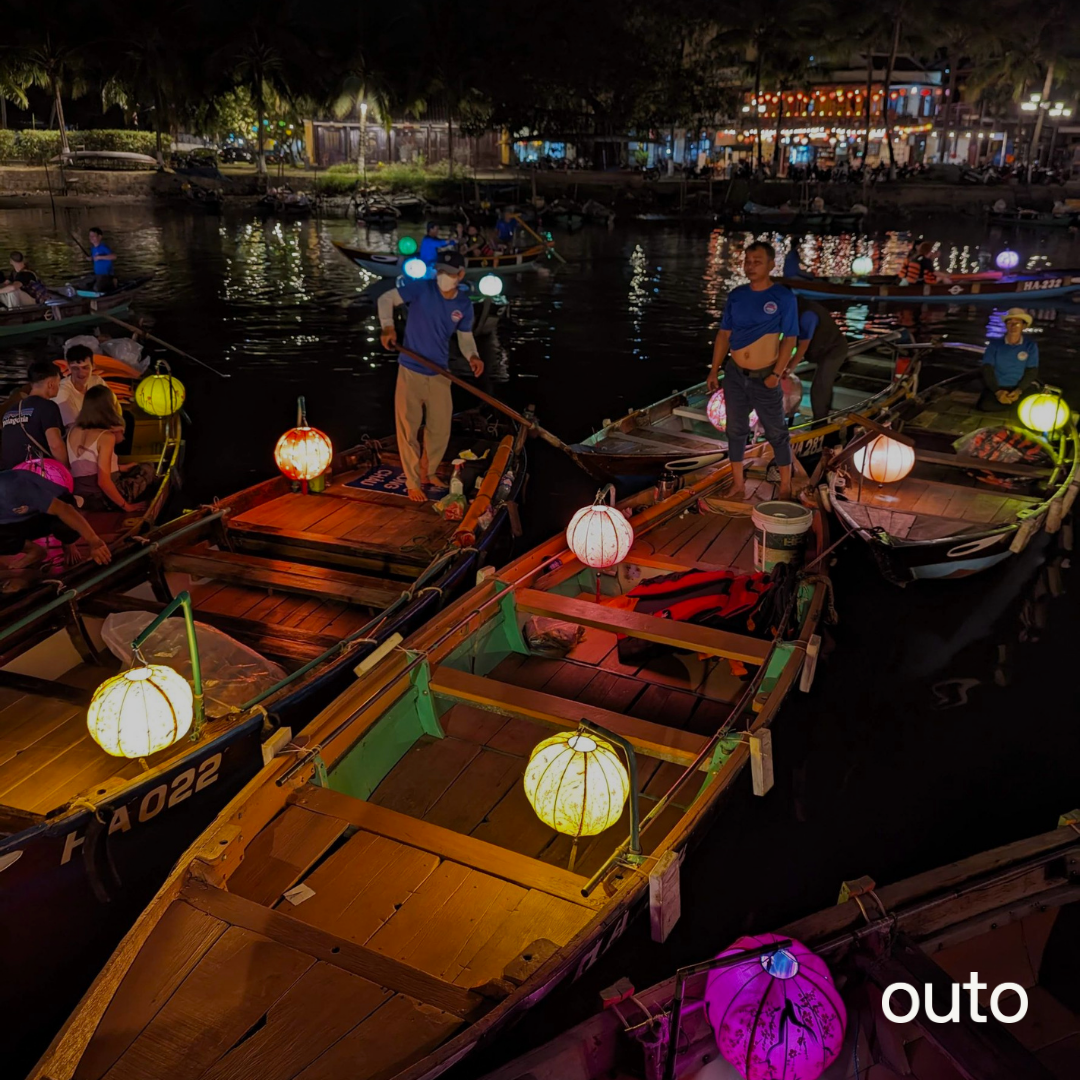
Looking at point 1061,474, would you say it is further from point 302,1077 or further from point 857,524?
point 302,1077

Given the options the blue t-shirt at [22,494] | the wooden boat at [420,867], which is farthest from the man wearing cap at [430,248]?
the wooden boat at [420,867]

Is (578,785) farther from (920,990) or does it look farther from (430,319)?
(430,319)

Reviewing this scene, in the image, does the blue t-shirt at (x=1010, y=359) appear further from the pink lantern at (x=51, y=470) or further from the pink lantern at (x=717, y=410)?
the pink lantern at (x=51, y=470)

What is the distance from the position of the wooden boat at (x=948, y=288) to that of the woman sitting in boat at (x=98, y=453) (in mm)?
19799

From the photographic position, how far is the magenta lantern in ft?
12.2

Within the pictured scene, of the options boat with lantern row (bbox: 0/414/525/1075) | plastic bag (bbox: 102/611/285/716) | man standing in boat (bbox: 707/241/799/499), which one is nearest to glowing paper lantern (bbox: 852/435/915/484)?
man standing in boat (bbox: 707/241/799/499)

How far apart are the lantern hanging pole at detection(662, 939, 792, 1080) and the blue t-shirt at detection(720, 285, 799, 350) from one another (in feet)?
20.2

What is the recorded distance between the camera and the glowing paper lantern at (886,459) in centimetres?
977

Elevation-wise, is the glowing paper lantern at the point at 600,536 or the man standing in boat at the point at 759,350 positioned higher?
the man standing in boat at the point at 759,350

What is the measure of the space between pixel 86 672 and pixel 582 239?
40.7m

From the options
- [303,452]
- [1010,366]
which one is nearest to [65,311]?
[303,452]

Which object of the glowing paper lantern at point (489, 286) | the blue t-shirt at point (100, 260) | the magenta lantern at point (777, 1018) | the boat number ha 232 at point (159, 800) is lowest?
the boat number ha 232 at point (159, 800)

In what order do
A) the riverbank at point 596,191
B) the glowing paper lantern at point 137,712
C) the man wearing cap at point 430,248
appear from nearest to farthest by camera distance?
the glowing paper lantern at point 137,712 < the man wearing cap at point 430,248 < the riverbank at point 596,191

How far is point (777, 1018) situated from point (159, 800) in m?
3.64
